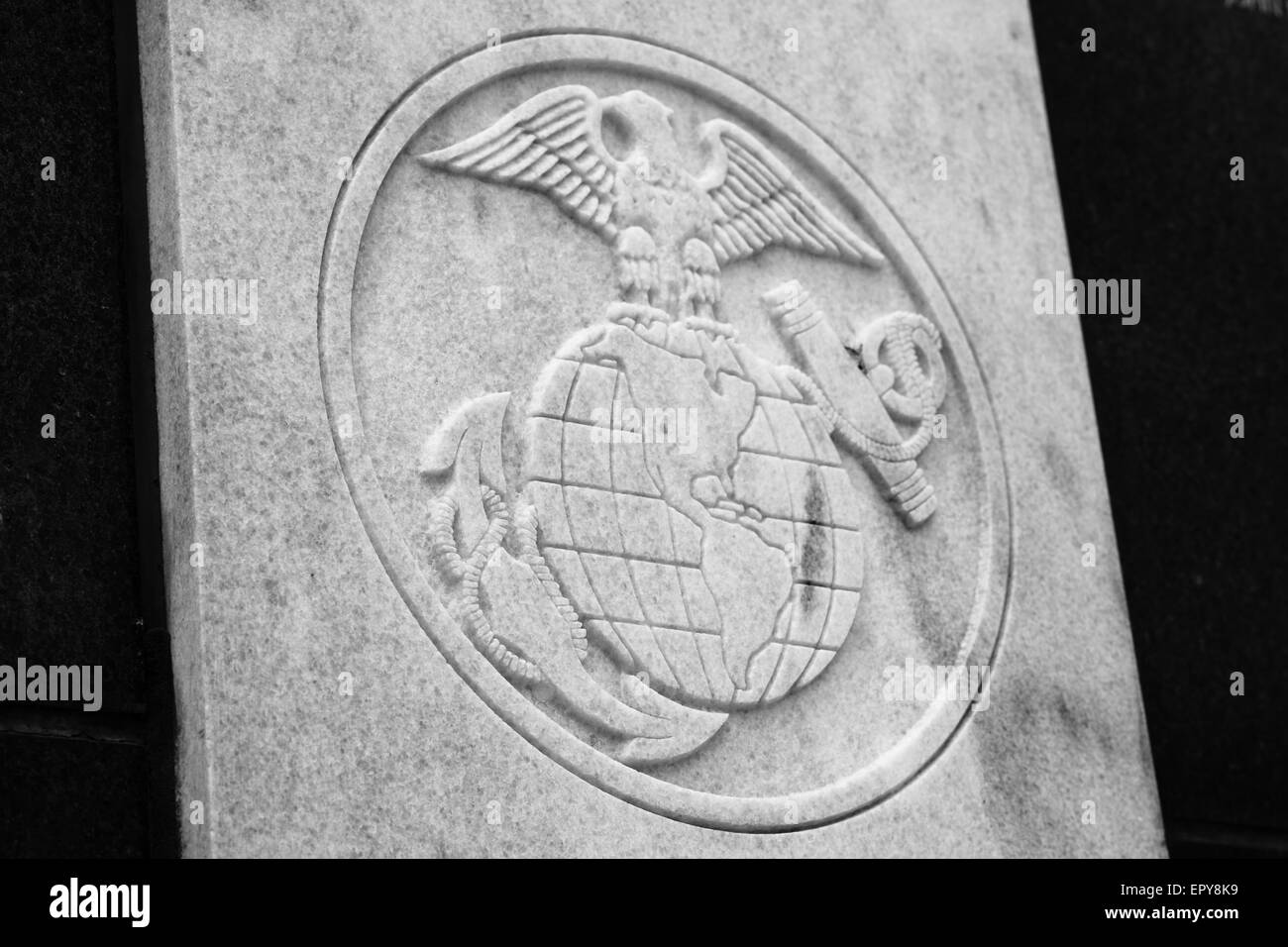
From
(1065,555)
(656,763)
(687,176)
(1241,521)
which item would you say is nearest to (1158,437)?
(1241,521)

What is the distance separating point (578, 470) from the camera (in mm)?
5109

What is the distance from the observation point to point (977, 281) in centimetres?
625

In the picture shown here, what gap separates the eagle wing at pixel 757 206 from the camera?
5703 millimetres

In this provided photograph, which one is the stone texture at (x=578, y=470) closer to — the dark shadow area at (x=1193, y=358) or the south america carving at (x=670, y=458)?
the south america carving at (x=670, y=458)

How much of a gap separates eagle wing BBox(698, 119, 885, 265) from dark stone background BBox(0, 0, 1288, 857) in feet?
4.40

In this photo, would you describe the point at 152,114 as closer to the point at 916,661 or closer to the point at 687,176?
the point at 687,176

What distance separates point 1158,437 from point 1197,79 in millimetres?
1495

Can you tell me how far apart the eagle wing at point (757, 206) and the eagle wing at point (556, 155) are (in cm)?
36

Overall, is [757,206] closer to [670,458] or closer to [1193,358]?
[670,458]

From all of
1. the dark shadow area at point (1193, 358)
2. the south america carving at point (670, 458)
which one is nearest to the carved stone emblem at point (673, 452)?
the south america carving at point (670, 458)

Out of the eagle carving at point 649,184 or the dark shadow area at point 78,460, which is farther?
the eagle carving at point 649,184

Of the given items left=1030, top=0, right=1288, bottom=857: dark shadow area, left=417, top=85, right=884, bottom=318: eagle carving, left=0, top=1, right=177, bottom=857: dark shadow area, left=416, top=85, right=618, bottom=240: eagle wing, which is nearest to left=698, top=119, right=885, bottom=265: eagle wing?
left=417, top=85, right=884, bottom=318: eagle carving

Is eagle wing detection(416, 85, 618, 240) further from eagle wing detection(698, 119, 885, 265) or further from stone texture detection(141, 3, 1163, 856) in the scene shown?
eagle wing detection(698, 119, 885, 265)

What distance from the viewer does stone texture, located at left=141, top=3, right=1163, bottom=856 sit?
→ 4562 mm
